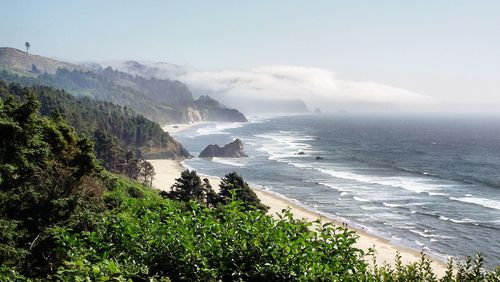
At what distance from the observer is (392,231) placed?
55.6m

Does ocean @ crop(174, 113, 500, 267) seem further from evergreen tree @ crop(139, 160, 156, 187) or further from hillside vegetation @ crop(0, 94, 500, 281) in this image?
hillside vegetation @ crop(0, 94, 500, 281)

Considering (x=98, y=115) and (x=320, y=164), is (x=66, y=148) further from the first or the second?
(x=98, y=115)

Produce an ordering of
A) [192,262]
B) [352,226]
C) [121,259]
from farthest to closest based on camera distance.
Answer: [352,226]
[121,259]
[192,262]

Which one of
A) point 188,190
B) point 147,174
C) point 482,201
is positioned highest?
point 188,190

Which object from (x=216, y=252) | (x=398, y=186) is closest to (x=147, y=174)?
(x=398, y=186)

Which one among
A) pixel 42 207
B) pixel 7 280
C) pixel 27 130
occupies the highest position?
pixel 27 130

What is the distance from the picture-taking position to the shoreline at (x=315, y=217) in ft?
148

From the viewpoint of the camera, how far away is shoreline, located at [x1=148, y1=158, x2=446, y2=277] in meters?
45.2

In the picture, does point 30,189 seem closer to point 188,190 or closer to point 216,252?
point 216,252

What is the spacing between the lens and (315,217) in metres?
59.9

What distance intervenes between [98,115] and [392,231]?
10804cm

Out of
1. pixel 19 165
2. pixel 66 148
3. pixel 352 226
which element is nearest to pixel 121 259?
pixel 19 165

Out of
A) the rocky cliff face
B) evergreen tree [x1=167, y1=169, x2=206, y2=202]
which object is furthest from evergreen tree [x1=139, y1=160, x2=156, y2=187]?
the rocky cliff face

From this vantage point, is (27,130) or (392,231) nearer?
(27,130)
